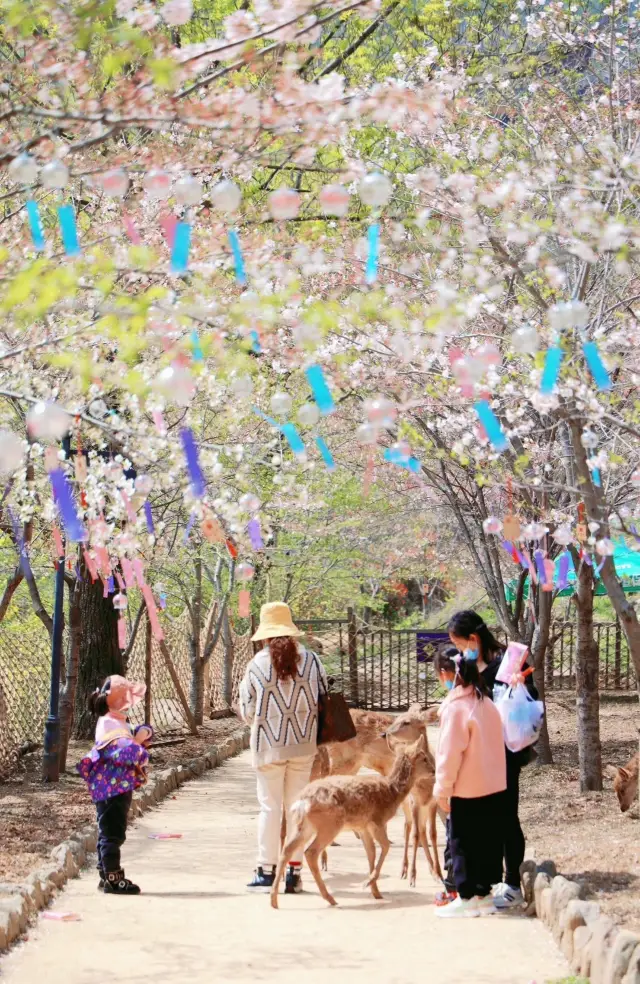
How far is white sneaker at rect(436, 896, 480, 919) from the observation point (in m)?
5.83

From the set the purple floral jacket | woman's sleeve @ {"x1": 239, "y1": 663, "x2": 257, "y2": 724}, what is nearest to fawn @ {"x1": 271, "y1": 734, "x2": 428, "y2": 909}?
woman's sleeve @ {"x1": 239, "y1": 663, "x2": 257, "y2": 724}

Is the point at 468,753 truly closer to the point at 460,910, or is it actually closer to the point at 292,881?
the point at 460,910

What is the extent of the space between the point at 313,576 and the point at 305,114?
12500mm

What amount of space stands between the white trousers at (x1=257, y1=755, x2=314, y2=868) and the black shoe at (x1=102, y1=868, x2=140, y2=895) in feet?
A: 2.54

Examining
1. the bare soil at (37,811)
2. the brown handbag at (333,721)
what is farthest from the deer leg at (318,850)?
the bare soil at (37,811)

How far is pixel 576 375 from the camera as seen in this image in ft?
22.0

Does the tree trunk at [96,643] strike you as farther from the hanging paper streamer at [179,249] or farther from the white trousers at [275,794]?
the hanging paper streamer at [179,249]

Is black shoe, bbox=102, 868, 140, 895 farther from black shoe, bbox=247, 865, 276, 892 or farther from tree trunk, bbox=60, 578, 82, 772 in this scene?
tree trunk, bbox=60, 578, 82, 772

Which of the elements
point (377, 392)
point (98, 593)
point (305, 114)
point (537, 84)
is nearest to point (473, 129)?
point (537, 84)

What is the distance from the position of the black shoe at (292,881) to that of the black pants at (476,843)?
108 centimetres

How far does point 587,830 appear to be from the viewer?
788cm

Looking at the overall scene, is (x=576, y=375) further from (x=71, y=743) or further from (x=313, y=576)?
(x=313, y=576)

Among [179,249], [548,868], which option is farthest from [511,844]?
[179,249]

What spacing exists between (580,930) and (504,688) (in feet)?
5.55
